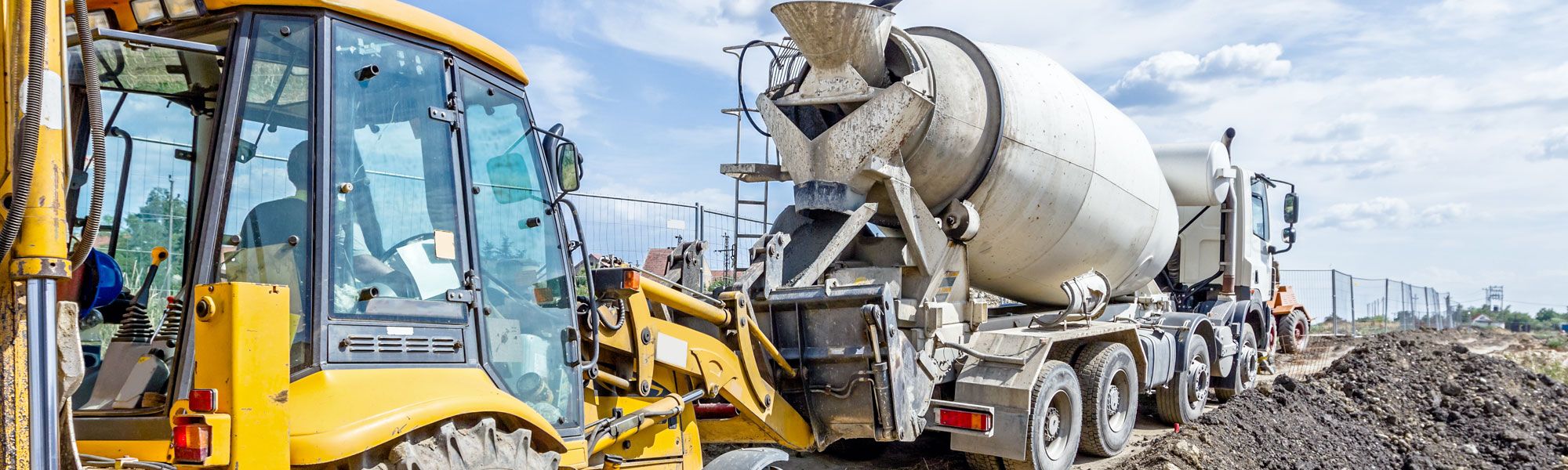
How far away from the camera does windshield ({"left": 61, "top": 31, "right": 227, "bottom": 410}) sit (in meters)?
3.15

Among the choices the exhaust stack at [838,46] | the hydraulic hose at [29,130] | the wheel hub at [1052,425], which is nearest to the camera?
the hydraulic hose at [29,130]

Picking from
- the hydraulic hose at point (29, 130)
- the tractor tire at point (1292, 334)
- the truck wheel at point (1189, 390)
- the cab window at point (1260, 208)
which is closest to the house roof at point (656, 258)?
the truck wheel at point (1189, 390)

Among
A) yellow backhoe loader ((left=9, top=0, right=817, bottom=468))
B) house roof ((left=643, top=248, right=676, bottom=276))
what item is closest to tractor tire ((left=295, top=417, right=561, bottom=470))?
yellow backhoe loader ((left=9, top=0, right=817, bottom=468))

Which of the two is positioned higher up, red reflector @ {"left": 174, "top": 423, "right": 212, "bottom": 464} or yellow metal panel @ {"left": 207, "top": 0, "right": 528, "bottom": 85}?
yellow metal panel @ {"left": 207, "top": 0, "right": 528, "bottom": 85}

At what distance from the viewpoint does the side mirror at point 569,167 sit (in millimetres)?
3939

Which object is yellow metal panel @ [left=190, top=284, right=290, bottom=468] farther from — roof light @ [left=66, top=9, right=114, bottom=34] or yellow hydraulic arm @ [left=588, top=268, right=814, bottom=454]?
yellow hydraulic arm @ [left=588, top=268, right=814, bottom=454]

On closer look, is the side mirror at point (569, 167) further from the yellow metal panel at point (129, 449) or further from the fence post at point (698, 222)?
the fence post at point (698, 222)

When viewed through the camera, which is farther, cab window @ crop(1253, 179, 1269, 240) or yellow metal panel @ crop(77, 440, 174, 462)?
cab window @ crop(1253, 179, 1269, 240)

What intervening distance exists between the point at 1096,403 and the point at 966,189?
1892 millimetres

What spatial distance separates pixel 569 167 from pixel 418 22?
75 cm

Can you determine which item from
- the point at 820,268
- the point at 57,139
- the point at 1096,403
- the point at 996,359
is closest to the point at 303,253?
the point at 57,139

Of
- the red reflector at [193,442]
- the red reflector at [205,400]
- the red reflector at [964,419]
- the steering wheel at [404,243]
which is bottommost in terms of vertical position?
the red reflector at [964,419]

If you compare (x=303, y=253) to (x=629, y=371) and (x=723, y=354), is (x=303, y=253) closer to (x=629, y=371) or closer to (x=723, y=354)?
(x=629, y=371)

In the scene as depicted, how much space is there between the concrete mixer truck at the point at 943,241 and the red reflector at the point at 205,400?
347 cm
